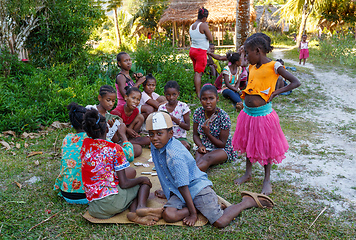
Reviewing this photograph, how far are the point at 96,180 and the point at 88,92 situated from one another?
3480 millimetres

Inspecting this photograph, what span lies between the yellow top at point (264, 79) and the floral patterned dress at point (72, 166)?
1919 millimetres

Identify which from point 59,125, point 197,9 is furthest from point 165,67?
point 197,9

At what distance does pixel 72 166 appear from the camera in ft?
9.45

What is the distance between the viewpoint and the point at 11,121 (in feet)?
15.7

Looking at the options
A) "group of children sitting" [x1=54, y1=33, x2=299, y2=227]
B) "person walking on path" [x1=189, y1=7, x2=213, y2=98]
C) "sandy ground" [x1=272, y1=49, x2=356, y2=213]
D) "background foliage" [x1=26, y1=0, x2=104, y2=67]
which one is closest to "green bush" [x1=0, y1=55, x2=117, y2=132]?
"background foliage" [x1=26, y1=0, x2=104, y2=67]

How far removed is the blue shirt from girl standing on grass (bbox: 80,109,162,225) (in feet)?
1.02

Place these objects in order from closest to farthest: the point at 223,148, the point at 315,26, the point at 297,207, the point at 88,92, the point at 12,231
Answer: the point at 12,231 < the point at 297,207 < the point at 223,148 < the point at 88,92 < the point at 315,26

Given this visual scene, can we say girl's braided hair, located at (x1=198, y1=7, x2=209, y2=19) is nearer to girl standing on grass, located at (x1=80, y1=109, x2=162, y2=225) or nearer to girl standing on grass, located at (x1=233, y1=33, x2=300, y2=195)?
girl standing on grass, located at (x1=233, y1=33, x2=300, y2=195)

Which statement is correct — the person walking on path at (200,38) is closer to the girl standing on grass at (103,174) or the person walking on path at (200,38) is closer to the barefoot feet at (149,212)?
the girl standing on grass at (103,174)

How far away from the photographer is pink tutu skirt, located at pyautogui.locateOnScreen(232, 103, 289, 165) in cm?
305

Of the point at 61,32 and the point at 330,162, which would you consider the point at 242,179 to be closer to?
the point at 330,162

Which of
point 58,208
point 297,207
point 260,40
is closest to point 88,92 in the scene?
point 58,208

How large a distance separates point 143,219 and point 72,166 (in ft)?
3.11

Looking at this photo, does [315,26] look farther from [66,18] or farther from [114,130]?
[114,130]
